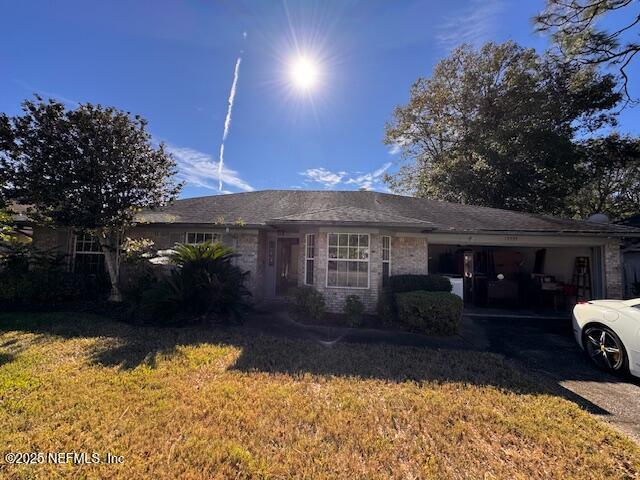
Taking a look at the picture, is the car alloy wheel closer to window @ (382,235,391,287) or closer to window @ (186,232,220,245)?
window @ (382,235,391,287)

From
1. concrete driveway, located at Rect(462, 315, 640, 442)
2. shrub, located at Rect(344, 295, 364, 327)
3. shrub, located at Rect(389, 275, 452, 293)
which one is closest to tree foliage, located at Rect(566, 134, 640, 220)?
concrete driveway, located at Rect(462, 315, 640, 442)

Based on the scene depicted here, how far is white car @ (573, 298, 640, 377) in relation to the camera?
187 inches

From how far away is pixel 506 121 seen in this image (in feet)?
59.2

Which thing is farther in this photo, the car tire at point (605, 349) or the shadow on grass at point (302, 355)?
the car tire at point (605, 349)

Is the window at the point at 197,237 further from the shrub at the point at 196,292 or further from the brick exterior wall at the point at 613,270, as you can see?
the brick exterior wall at the point at 613,270

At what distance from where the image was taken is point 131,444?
2.93 m

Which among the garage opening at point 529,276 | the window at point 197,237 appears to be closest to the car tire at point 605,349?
the garage opening at point 529,276

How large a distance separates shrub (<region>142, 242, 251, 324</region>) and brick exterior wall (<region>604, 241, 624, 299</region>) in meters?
11.2

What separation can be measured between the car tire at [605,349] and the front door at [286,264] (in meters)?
9.01

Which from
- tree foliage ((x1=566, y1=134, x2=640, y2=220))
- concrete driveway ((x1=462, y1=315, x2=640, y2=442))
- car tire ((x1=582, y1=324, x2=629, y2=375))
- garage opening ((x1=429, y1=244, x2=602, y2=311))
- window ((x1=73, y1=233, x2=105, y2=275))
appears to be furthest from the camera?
tree foliage ((x1=566, y1=134, x2=640, y2=220))

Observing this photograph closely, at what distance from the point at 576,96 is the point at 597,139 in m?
3.77

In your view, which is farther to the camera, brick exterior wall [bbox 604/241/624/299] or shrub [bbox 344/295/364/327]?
brick exterior wall [bbox 604/241/624/299]

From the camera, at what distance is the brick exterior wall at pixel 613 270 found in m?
9.33

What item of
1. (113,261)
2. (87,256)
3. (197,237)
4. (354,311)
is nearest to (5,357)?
(113,261)
